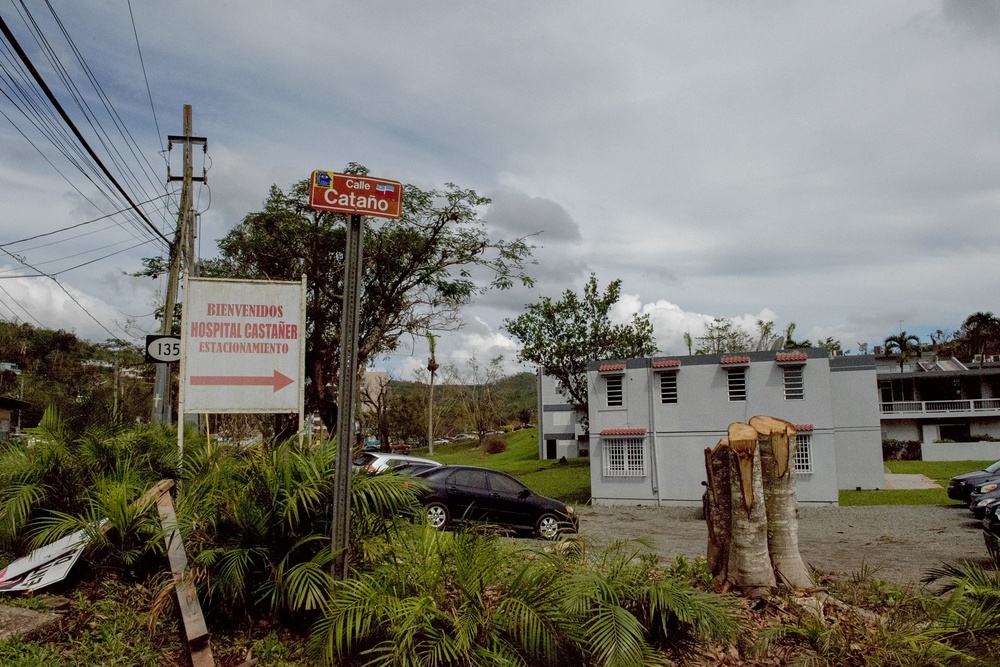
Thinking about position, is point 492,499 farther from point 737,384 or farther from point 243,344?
point 737,384

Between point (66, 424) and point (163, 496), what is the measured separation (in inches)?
114

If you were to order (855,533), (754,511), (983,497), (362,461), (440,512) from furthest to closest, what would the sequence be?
(855,533) → (983,497) → (440,512) → (362,461) → (754,511)

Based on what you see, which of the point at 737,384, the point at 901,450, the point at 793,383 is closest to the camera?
the point at 793,383

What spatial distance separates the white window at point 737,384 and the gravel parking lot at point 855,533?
4.25 meters

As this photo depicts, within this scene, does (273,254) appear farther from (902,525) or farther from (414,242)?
(902,525)

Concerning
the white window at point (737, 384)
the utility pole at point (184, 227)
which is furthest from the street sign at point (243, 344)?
the white window at point (737, 384)

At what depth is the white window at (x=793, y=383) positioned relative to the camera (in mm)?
25984

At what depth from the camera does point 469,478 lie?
1416cm

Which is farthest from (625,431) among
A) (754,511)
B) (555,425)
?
(555,425)

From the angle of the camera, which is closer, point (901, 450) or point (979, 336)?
point (901, 450)

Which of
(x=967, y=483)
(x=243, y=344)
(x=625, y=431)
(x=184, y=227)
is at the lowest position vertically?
(x=967, y=483)

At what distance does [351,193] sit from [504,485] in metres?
9.30

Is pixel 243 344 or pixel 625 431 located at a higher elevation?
pixel 243 344

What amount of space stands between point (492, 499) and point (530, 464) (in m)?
36.7
